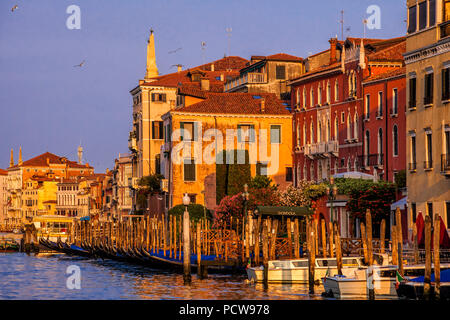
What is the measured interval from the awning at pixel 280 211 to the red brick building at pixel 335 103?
6480 mm

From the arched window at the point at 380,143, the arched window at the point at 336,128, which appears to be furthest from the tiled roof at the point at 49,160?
the arched window at the point at 380,143

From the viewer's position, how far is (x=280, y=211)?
40406 millimetres

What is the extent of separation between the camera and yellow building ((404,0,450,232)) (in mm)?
30141

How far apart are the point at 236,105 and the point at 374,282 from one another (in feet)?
107

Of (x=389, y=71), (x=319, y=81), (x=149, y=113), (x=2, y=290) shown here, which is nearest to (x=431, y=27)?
(x=389, y=71)

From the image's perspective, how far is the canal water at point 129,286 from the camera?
30188 millimetres

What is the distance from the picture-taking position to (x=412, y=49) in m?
32.1

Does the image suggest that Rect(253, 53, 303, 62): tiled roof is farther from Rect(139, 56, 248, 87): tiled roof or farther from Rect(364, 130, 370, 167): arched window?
Rect(364, 130, 370, 167): arched window

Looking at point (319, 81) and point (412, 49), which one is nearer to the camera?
point (412, 49)

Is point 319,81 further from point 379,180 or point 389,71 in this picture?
point 379,180

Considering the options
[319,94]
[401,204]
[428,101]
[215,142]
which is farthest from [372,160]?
[428,101]

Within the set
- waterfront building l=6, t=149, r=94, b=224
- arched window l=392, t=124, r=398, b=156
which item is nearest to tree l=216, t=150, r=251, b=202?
arched window l=392, t=124, r=398, b=156

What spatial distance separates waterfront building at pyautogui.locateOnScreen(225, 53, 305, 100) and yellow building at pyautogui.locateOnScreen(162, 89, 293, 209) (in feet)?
11.6

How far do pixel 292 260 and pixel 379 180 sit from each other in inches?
407
